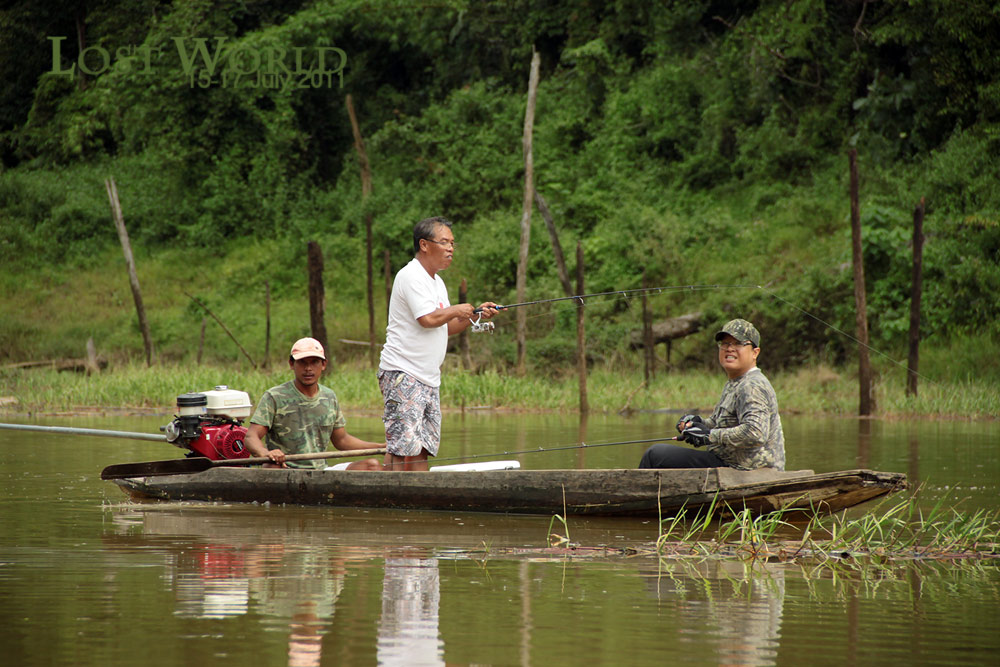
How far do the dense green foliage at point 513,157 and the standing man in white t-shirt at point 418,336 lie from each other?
11228 mm

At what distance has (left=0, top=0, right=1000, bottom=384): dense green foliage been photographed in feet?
68.1

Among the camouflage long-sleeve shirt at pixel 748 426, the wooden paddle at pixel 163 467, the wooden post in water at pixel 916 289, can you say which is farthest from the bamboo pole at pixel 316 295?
the camouflage long-sleeve shirt at pixel 748 426

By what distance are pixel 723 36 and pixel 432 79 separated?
27.7 ft

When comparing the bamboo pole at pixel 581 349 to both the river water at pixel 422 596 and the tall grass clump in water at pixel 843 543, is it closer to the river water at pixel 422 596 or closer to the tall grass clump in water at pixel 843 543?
the river water at pixel 422 596

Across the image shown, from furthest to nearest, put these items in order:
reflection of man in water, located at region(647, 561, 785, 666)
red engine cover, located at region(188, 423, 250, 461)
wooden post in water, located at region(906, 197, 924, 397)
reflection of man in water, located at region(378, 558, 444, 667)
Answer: wooden post in water, located at region(906, 197, 924, 397), red engine cover, located at region(188, 423, 250, 461), reflection of man in water, located at region(647, 561, 785, 666), reflection of man in water, located at region(378, 558, 444, 667)

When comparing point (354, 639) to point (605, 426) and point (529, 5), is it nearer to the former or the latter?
point (605, 426)

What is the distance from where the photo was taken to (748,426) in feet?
22.2

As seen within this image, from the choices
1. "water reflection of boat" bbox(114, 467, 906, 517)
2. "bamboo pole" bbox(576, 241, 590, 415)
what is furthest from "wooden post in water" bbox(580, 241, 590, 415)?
"water reflection of boat" bbox(114, 467, 906, 517)

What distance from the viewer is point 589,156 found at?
27297 mm

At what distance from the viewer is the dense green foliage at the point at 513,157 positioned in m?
20.8

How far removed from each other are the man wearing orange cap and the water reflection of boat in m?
0.22

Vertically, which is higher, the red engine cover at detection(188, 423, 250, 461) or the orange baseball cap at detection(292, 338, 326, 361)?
the orange baseball cap at detection(292, 338, 326, 361)

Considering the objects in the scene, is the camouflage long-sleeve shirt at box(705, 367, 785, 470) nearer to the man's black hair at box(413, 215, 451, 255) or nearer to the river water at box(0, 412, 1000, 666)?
the river water at box(0, 412, 1000, 666)
